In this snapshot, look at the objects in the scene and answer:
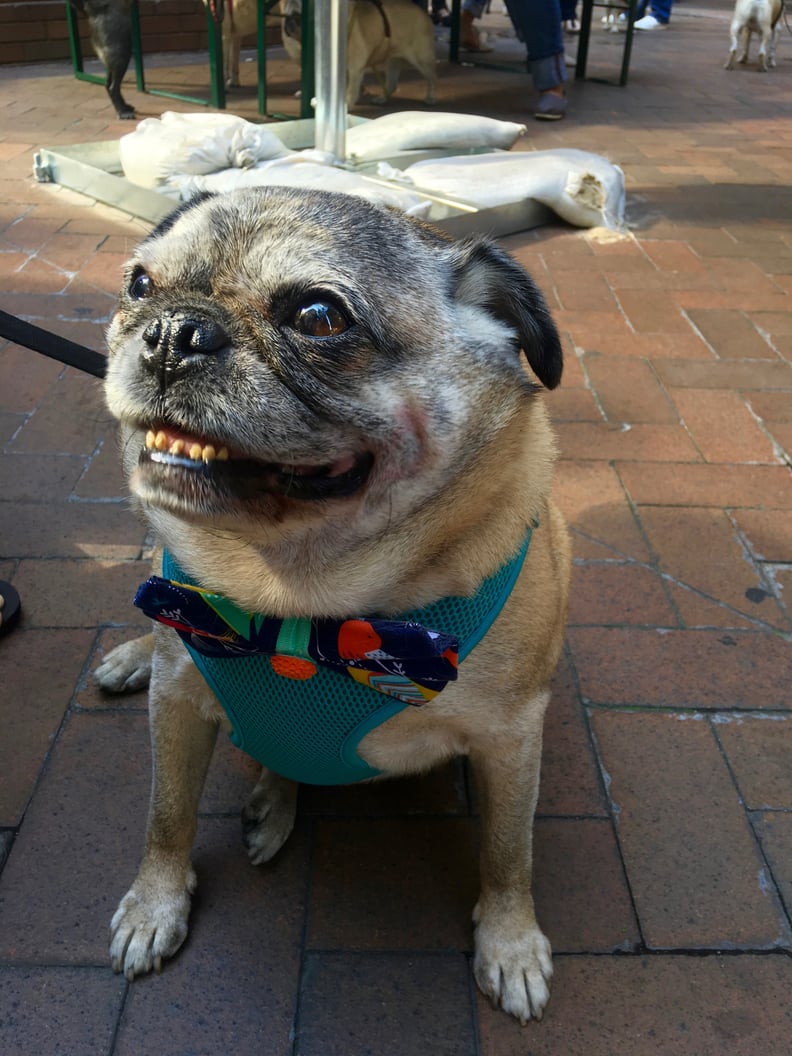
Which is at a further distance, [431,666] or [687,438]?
[687,438]

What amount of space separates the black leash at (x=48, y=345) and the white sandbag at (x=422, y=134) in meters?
5.02

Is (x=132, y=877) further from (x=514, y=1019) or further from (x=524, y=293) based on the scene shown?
(x=524, y=293)

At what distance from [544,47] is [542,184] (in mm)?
3758

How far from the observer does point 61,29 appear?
33.9 ft

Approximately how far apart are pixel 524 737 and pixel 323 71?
211 inches

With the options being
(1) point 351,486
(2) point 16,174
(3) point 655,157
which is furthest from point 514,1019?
(3) point 655,157

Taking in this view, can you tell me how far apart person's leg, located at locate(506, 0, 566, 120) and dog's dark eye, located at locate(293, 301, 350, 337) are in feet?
27.9

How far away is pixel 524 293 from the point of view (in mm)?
1617

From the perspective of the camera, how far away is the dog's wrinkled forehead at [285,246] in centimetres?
140

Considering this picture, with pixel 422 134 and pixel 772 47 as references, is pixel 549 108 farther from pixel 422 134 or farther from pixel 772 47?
pixel 772 47

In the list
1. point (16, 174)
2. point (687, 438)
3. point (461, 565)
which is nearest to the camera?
point (461, 565)

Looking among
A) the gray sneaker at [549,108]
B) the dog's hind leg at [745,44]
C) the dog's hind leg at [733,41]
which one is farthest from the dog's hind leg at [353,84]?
the dog's hind leg at [745,44]

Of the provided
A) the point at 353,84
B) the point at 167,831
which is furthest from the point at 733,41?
the point at 167,831

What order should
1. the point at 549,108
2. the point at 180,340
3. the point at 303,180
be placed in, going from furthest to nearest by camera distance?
the point at 549,108 < the point at 303,180 < the point at 180,340
